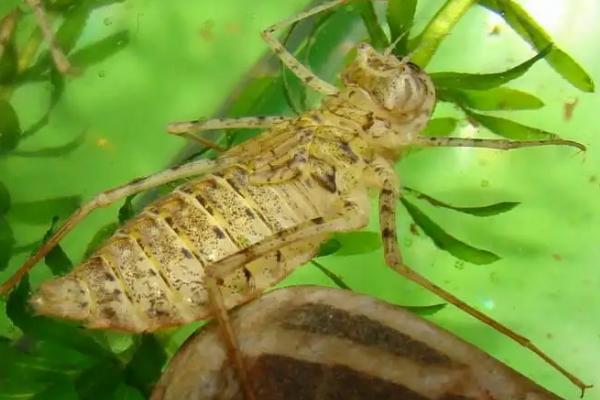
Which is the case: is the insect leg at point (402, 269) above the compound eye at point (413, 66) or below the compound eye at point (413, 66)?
below

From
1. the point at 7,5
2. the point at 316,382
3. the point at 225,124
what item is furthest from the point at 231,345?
the point at 7,5

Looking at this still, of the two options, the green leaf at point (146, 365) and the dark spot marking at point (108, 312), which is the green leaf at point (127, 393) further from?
the dark spot marking at point (108, 312)

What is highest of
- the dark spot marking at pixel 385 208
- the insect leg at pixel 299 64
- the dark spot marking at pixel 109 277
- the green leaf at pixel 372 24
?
the green leaf at pixel 372 24

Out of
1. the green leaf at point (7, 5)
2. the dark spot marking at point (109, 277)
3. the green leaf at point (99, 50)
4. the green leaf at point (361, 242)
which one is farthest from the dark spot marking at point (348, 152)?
the green leaf at point (7, 5)

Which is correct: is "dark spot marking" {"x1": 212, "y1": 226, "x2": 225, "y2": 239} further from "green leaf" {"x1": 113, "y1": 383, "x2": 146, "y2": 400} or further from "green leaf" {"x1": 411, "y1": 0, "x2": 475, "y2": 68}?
"green leaf" {"x1": 411, "y1": 0, "x2": 475, "y2": 68}

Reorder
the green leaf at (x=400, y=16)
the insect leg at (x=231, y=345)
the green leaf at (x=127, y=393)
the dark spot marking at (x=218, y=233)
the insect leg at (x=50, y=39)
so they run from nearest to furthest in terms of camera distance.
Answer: the insect leg at (x=231, y=345) < the dark spot marking at (x=218, y=233) < the green leaf at (x=127, y=393) < the green leaf at (x=400, y=16) < the insect leg at (x=50, y=39)

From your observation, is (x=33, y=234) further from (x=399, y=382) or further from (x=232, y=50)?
(x=399, y=382)
